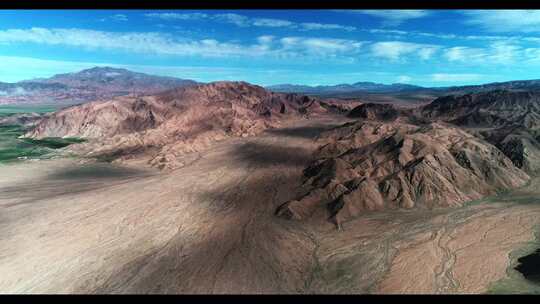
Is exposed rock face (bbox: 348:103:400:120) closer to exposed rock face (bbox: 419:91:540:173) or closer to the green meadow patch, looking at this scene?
exposed rock face (bbox: 419:91:540:173)

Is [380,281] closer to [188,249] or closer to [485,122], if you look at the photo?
[188,249]

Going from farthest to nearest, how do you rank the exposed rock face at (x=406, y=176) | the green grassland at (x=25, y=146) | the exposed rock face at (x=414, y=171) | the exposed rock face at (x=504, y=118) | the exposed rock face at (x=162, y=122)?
1. the exposed rock face at (x=162, y=122)
2. the green grassland at (x=25, y=146)
3. the exposed rock face at (x=504, y=118)
4. the exposed rock face at (x=414, y=171)
5. the exposed rock face at (x=406, y=176)

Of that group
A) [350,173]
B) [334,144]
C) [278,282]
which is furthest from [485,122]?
[278,282]

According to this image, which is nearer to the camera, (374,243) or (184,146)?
(374,243)

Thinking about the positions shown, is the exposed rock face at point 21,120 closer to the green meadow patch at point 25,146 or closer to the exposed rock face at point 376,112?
the green meadow patch at point 25,146

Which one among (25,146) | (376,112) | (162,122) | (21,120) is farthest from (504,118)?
(21,120)

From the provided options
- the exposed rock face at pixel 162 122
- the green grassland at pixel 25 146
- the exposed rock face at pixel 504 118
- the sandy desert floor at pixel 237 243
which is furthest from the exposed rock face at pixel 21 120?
the exposed rock face at pixel 504 118
